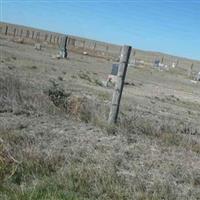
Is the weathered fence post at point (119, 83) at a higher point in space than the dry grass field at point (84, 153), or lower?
higher

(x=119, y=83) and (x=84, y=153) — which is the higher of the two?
(x=119, y=83)

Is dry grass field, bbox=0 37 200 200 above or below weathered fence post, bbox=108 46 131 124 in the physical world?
below

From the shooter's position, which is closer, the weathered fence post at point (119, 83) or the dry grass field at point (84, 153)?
the dry grass field at point (84, 153)

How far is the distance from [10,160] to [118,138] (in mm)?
3006

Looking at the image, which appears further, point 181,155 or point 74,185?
point 181,155

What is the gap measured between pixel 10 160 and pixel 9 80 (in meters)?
6.20

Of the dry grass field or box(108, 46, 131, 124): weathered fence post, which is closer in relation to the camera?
the dry grass field

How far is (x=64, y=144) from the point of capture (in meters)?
9.05

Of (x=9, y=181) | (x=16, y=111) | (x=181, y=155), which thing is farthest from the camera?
(x=16, y=111)

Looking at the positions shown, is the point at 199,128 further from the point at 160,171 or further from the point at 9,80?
the point at 160,171

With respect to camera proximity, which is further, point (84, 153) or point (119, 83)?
point (119, 83)

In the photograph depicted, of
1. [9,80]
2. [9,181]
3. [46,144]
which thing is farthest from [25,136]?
[9,80]

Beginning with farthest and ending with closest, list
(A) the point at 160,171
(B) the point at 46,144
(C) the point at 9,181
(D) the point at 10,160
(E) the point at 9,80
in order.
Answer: (E) the point at 9,80 → (B) the point at 46,144 → (A) the point at 160,171 → (D) the point at 10,160 → (C) the point at 9,181

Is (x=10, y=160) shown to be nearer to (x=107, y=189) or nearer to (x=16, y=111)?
(x=107, y=189)
